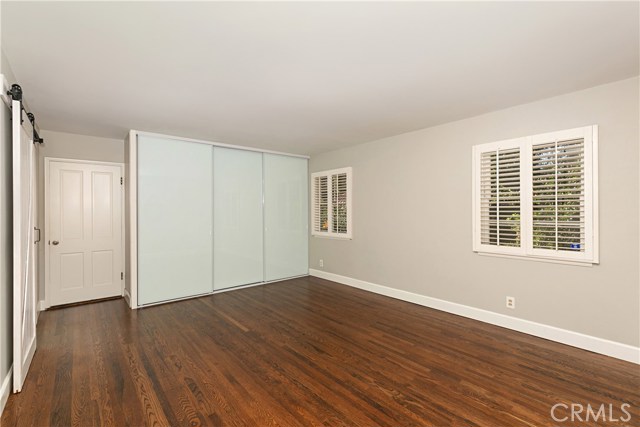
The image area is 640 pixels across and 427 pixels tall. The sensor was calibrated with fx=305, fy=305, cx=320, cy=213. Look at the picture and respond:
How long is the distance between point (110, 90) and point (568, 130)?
4.47 meters

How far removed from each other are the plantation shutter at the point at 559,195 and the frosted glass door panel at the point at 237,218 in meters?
4.16

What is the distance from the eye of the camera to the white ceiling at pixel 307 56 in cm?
179

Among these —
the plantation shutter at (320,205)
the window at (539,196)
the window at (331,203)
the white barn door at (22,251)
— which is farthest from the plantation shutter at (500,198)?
the white barn door at (22,251)

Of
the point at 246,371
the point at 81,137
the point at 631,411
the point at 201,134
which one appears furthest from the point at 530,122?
the point at 81,137

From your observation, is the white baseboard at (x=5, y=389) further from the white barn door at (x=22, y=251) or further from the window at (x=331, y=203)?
the window at (x=331, y=203)

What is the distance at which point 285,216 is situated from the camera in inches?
236

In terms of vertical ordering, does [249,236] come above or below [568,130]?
below

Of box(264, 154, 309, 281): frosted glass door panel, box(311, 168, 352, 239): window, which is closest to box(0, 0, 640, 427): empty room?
box(311, 168, 352, 239): window

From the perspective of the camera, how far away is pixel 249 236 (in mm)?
5496

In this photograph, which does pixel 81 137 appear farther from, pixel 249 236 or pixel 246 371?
pixel 246 371

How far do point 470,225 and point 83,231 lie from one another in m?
5.48

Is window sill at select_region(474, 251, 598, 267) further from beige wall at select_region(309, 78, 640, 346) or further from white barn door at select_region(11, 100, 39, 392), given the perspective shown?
white barn door at select_region(11, 100, 39, 392)

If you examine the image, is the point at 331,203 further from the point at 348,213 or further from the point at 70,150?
the point at 70,150

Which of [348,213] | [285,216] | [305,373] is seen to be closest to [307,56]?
[305,373]
